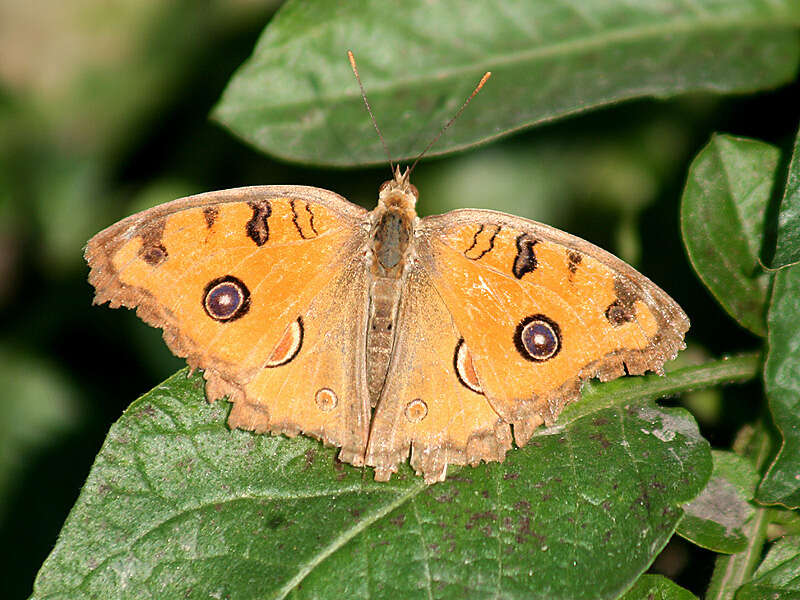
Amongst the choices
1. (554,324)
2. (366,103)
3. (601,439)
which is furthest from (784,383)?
(366,103)

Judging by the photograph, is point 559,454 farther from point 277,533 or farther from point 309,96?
point 309,96

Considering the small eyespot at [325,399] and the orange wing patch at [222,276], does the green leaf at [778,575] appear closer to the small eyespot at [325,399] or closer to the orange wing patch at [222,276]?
the small eyespot at [325,399]

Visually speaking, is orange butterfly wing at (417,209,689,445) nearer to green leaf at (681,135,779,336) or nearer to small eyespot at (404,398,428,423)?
small eyespot at (404,398,428,423)

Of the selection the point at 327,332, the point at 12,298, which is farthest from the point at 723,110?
the point at 12,298

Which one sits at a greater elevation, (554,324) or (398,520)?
(554,324)

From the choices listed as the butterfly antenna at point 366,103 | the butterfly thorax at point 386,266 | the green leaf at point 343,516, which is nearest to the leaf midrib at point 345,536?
the green leaf at point 343,516

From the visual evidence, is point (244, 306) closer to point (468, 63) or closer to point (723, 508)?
point (468, 63)

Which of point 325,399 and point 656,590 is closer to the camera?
point 656,590
